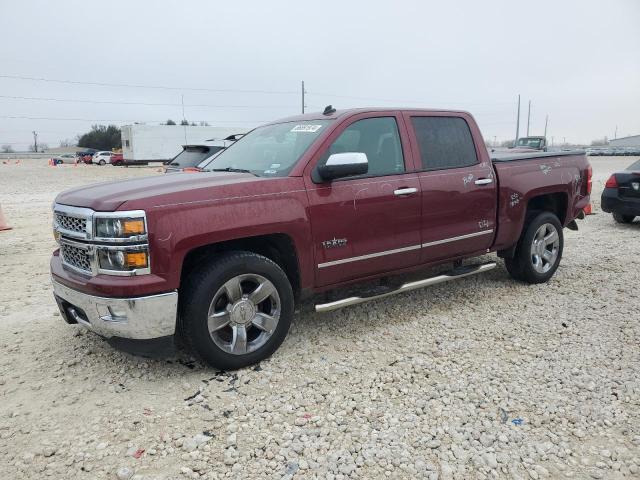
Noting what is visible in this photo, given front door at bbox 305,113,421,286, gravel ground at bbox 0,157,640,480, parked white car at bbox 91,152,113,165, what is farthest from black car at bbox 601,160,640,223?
parked white car at bbox 91,152,113,165

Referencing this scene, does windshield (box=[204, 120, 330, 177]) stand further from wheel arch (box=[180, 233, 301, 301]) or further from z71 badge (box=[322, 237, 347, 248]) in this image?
z71 badge (box=[322, 237, 347, 248])

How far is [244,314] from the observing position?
3625 millimetres

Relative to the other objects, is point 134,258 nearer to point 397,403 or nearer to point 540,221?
point 397,403

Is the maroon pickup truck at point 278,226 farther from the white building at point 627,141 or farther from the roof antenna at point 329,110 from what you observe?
the white building at point 627,141

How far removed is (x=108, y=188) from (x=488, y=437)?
3020 millimetres

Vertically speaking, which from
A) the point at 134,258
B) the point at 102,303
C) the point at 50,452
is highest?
the point at 134,258

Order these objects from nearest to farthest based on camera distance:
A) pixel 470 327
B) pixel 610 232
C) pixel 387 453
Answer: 1. pixel 387 453
2. pixel 470 327
3. pixel 610 232

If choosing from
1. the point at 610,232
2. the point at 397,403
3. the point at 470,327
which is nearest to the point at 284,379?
the point at 397,403

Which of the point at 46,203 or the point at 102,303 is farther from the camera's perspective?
the point at 46,203

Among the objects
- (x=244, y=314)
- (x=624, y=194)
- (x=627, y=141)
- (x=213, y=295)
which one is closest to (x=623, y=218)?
(x=624, y=194)

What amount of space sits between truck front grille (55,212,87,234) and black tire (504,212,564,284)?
4369mm

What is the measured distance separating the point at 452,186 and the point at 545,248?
→ 184 centimetres

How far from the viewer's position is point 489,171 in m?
5.05

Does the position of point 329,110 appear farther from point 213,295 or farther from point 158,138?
point 158,138
